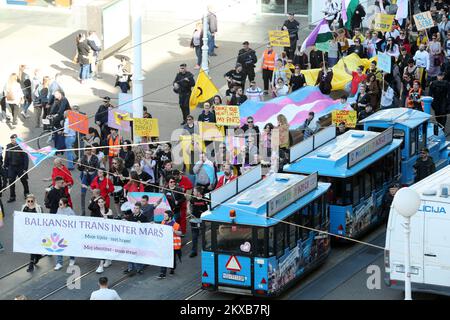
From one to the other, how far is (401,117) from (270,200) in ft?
24.6

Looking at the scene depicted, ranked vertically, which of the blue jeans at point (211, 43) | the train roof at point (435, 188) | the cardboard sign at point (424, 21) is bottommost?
the train roof at point (435, 188)

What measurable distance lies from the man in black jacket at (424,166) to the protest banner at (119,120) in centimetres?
713

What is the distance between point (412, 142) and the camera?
28906mm

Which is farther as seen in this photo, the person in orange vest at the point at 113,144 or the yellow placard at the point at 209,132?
the yellow placard at the point at 209,132

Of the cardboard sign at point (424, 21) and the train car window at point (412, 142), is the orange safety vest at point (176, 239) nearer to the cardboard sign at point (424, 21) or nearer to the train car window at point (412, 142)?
the train car window at point (412, 142)

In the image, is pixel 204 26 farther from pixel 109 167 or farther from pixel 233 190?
pixel 233 190

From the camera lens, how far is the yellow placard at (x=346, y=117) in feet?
97.1

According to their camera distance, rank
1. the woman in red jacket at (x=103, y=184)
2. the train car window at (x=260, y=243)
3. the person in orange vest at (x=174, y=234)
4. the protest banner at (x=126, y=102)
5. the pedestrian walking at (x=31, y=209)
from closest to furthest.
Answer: the train car window at (x=260, y=243) → the person in orange vest at (x=174, y=234) → the pedestrian walking at (x=31, y=209) → the woman in red jacket at (x=103, y=184) → the protest banner at (x=126, y=102)

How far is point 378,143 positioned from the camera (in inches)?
1066

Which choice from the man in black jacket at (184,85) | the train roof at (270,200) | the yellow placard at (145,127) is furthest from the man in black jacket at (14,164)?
the train roof at (270,200)

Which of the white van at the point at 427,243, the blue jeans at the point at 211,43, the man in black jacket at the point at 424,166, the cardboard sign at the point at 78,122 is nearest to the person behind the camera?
the white van at the point at 427,243

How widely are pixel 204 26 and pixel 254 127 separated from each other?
7526mm
